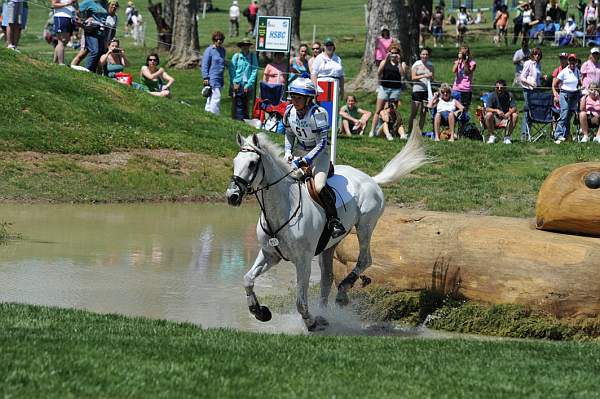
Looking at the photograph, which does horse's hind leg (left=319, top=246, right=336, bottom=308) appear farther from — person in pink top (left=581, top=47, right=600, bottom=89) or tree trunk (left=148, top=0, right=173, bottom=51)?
tree trunk (left=148, top=0, right=173, bottom=51)

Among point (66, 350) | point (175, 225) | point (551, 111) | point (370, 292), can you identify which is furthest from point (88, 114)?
point (66, 350)

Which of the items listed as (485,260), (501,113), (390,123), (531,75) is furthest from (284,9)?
(485,260)

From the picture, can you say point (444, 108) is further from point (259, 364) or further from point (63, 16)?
point (259, 364)

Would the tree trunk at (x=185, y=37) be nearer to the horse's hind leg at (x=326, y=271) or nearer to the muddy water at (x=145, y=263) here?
the muddy water at (x=145, y=263)

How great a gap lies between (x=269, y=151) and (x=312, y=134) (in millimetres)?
933

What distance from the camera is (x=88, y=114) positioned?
75.8 feet

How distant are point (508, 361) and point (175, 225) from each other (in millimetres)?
9430

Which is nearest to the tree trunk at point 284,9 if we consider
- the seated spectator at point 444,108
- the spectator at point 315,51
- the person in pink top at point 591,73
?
the spectator at point 315,51

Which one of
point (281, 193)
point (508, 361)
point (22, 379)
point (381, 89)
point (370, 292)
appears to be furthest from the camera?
point (381, 89)

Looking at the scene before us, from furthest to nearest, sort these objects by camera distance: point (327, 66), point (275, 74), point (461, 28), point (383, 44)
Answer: point (461, 28), point (383, 44), point (275, 74), point (327, 66)

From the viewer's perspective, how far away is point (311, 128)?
38.4ft

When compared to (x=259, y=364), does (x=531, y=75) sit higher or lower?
higher

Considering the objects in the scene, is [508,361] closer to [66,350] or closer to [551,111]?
[66,350]

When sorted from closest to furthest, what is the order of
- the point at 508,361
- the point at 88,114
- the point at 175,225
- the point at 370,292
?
the point at 508,361
the point at 370,292
the point at 175,225
the point at 88,114
